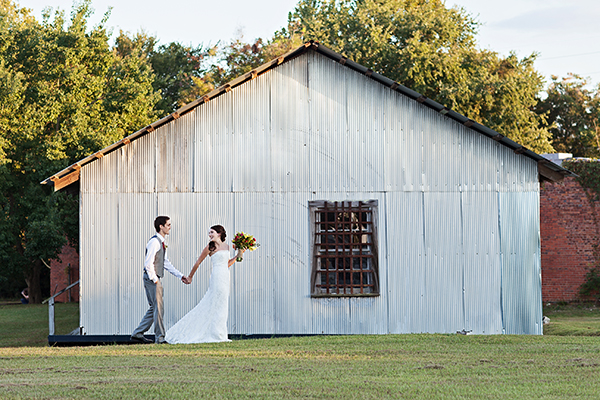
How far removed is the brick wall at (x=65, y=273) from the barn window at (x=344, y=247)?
19247 mm

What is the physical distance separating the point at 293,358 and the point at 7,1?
106ft

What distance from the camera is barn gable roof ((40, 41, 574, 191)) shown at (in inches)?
498

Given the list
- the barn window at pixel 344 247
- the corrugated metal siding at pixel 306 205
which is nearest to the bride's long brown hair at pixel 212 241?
the corrugated metal siding at pixel 306 205

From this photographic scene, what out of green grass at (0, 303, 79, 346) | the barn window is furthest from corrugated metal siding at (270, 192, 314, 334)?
green grass at (0, 303, 79, 346)

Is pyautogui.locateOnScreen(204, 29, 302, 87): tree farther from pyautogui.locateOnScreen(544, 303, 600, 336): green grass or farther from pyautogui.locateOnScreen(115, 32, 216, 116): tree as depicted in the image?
pyautogui.locateOnScreen(544, 303, 600, 336): green grass

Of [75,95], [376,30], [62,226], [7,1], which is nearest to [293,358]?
[62,226]

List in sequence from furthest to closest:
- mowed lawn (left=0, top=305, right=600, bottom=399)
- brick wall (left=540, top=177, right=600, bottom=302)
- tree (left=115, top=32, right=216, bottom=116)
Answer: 1. tree (left=115, top=32, right=216, bottom=116)
2. brick wall (left=540, top=177, right=600, bottom=302)
3. mowed lawn (left=0, top=305, right=600, bottom=399)

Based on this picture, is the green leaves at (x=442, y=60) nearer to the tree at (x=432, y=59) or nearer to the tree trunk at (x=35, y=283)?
the tree at (x=432, y=59)

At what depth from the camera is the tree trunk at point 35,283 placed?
29.6 metres

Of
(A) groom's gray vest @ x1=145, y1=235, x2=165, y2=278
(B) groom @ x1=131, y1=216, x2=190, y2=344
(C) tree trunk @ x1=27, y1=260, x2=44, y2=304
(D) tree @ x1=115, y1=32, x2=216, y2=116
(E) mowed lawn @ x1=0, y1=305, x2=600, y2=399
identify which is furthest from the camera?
(D) tree @ x1=115, y1=32, x2=216, y2=116

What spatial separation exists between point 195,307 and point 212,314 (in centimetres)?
30

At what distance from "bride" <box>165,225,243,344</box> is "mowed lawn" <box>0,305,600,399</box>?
0.77m

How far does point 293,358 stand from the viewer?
879 centimetres

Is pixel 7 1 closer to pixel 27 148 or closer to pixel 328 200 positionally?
pixel 27 148
